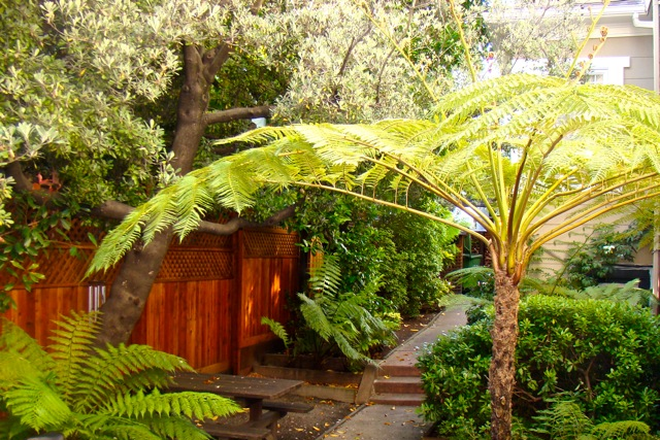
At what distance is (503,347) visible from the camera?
12.5 feet

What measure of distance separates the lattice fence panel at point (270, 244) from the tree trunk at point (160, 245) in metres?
3.16

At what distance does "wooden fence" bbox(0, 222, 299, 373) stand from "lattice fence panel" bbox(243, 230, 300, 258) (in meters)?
0.01

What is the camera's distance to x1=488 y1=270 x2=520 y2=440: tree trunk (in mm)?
3809

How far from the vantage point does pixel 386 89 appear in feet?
21.7

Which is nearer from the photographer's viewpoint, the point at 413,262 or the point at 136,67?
the point at 136,67

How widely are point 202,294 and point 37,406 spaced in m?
4.66

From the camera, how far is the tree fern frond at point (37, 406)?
11.4 ft

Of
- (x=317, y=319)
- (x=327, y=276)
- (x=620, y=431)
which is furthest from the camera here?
(x=327, y=276)

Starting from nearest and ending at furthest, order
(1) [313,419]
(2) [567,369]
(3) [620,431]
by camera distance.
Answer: (3) [620,431] → (2) [567,369] → (1) [313,419]

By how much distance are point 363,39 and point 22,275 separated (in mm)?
3899

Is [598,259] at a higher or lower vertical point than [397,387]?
higher

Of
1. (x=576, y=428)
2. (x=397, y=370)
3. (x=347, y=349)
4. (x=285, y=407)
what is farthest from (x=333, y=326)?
(x=576, y=428)

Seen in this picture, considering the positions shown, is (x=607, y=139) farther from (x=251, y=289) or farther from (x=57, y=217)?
(x=251, y=289)

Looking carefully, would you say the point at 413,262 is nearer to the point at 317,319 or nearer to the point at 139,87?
the point at 317,319
